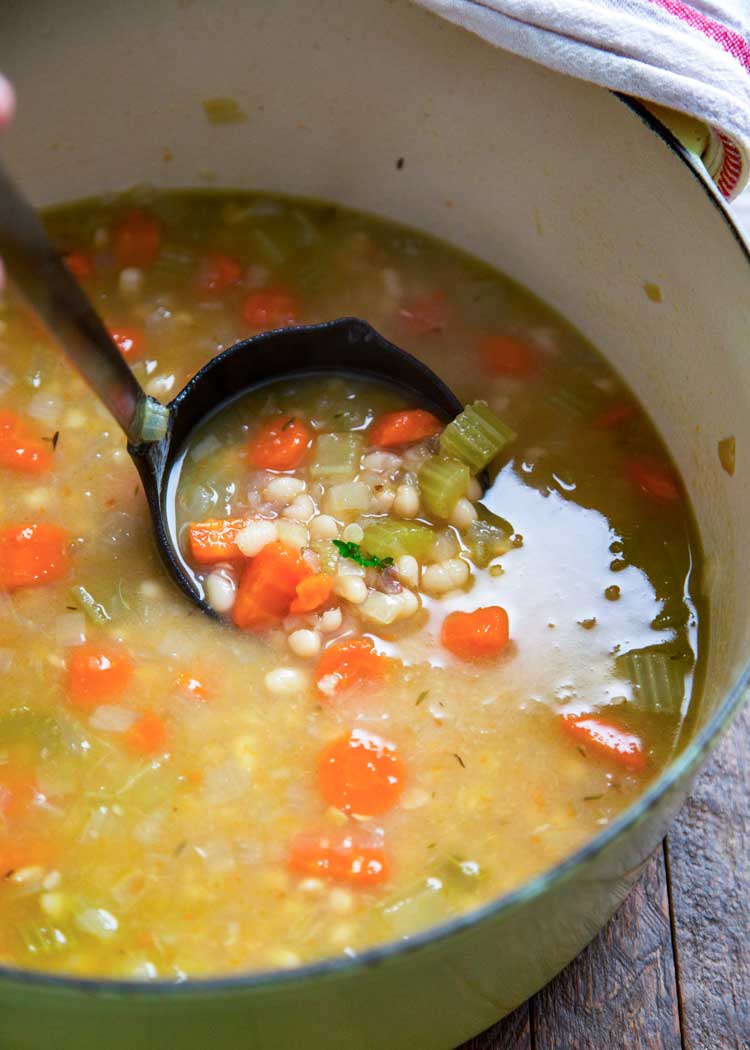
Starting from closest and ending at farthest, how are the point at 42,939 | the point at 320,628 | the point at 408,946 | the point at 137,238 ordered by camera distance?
1. the point at 408,946
2. the point at 42,939
3. the point at 320,628
4. the point at 137,238

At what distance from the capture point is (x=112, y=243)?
8.98 feet

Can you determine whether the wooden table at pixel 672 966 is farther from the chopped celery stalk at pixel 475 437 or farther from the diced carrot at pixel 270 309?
the diced carrot at pixel 270 309

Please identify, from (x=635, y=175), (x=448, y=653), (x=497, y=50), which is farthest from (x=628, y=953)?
(x=497, y=50)

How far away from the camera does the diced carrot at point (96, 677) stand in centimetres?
206

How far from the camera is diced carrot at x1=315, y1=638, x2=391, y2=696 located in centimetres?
207

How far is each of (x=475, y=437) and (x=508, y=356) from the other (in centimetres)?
29

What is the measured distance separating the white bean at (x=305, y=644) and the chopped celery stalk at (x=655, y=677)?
1.76ft

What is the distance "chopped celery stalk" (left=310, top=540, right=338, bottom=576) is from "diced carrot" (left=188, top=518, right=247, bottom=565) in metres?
0.14

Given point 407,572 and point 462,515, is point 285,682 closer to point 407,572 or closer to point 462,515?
point 407,572

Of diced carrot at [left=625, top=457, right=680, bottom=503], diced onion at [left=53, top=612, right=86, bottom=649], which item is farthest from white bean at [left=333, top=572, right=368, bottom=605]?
diced carrot at [left=625, top=457, right=680, bottom=503]

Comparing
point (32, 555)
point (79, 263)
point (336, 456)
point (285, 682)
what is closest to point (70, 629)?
point (32, 555)

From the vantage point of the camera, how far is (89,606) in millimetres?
2170

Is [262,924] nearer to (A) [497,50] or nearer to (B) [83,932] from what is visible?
(B) [83,932]

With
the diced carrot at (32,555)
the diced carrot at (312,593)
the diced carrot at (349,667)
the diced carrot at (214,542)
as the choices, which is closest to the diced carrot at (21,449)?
the diced carrot at (32,555)
